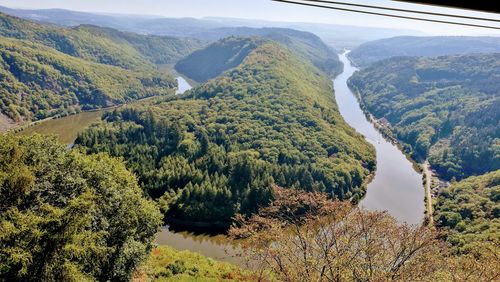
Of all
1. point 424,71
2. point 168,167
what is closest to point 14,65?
point 168,167

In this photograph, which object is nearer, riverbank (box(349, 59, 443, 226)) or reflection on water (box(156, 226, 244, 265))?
reflection on water (box(156, 226, 244, 265))

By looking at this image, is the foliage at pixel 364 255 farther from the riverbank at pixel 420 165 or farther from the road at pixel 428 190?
the road at pixel 428 190

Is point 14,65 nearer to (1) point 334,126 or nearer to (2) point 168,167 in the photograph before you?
(2) point 168,167

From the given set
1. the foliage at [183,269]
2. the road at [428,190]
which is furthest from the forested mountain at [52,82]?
the road at [428,190]

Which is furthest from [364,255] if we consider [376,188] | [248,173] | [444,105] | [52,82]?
[52,82]

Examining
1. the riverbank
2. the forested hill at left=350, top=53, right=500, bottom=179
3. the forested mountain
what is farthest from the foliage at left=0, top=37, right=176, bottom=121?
the forested hill at left=350, top=53, right=500, bottom=179

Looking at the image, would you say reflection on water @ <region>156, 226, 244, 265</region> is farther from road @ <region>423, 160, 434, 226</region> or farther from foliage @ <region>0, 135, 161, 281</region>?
road @ <region>423, 160, 434, 226</region>

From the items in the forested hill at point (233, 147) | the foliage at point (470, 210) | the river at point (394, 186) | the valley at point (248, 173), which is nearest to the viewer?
the valley at point (248, 173)
